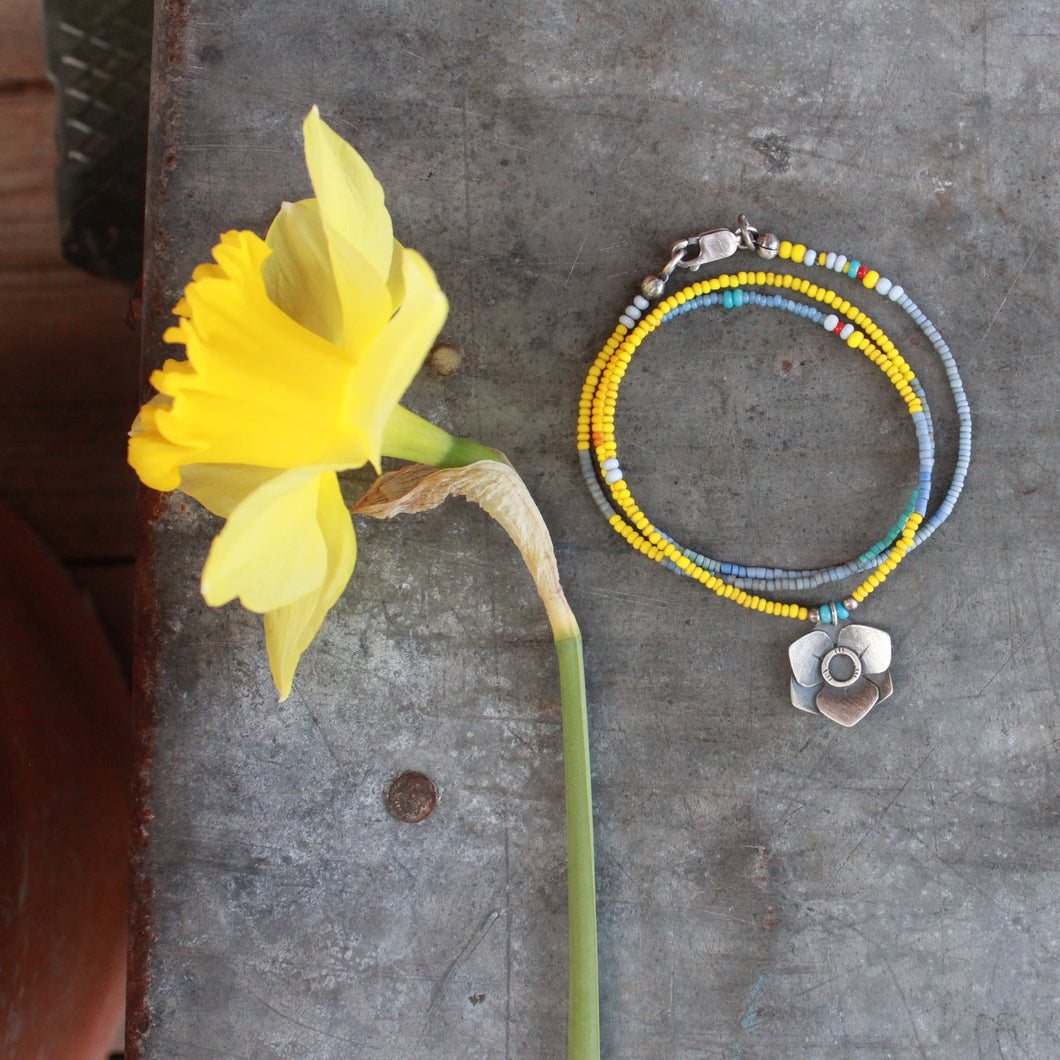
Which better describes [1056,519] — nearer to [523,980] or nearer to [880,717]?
[880,717]

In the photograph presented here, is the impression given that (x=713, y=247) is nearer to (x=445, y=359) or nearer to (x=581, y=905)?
(x=445, y=359)

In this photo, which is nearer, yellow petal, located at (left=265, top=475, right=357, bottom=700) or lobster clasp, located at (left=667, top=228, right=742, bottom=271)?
yellow petal, located at (left=265, top=475, right=357, bottom=700)

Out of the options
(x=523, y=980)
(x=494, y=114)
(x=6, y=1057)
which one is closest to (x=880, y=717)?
(x=523, y=980)

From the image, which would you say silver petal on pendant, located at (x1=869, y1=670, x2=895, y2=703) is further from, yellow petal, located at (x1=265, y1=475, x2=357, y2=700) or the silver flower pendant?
yellow petal, located at (x1=265, y1=475, x2=357, y2=700)

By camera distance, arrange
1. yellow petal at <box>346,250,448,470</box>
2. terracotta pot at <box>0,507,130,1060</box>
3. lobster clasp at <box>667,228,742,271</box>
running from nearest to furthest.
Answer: yellow petal at <box>346,250,448,470</box> < terracotta pot at <box>0,507,130,1060</box> < lobster clasp at <box>667,228,742,271</box>

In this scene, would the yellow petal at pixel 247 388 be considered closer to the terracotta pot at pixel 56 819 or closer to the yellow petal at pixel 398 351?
the yellow petal at pixel 398 351

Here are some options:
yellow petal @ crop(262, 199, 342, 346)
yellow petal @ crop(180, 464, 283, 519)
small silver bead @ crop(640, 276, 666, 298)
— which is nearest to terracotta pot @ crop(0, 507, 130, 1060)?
yellow petal @ crop(180, 464, 283, 519)
